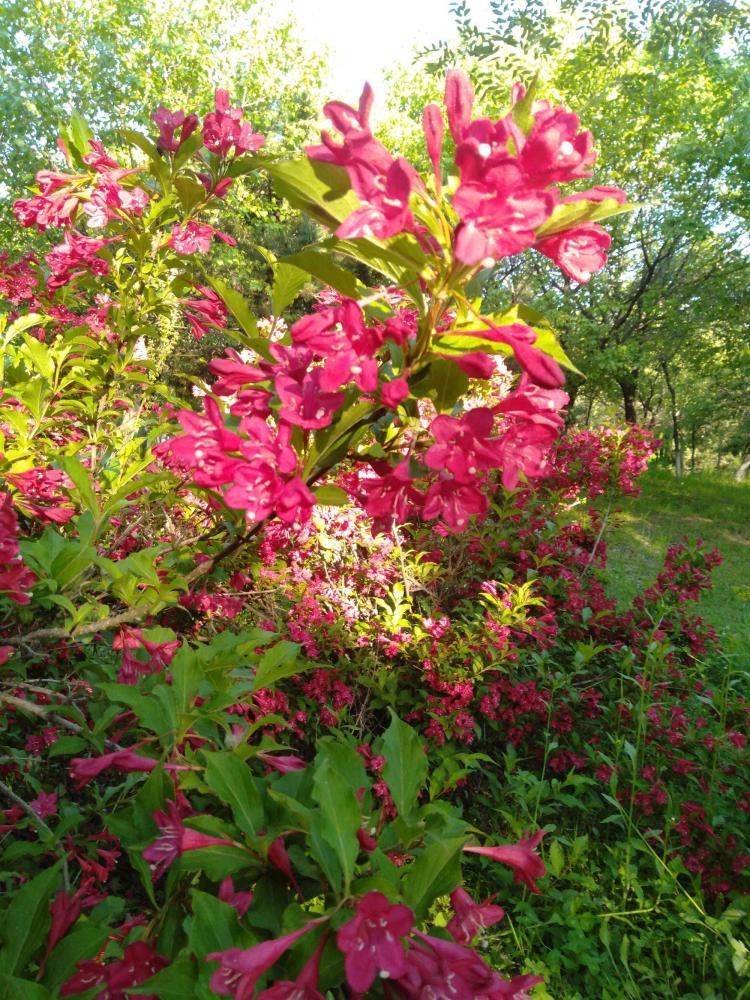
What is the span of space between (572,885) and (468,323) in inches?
96.2

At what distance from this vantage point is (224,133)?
→ 5.29ft

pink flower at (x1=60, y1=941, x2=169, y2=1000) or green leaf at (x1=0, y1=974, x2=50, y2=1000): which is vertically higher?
green leaf at (x1=0, y1=974, x2=50, y2=1000)

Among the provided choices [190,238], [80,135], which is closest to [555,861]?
[190,238]

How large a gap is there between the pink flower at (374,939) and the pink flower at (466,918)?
0.18 metres

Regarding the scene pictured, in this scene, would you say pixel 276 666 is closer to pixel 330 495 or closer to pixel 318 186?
pixel 330 495

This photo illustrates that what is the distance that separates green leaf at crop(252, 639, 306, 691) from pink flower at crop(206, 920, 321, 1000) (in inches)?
15.8

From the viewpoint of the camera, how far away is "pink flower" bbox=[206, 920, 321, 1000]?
0.55 m

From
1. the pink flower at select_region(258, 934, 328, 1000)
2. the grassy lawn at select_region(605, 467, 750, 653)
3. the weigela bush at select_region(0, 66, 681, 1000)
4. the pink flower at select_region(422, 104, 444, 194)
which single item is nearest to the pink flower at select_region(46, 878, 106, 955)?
the weigela bush at select_region(0, 66, 681, 1000)

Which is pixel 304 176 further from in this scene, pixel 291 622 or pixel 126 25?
pixel 126 25

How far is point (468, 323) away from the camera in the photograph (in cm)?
66

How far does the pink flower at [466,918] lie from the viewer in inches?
28.0

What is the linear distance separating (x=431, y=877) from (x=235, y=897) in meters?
0.22

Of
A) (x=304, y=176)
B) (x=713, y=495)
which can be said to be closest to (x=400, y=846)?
(x=304, y=176)

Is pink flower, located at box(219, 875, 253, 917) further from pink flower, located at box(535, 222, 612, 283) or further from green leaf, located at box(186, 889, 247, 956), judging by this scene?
pink flower, located at box(535, 222, 612, 283)
